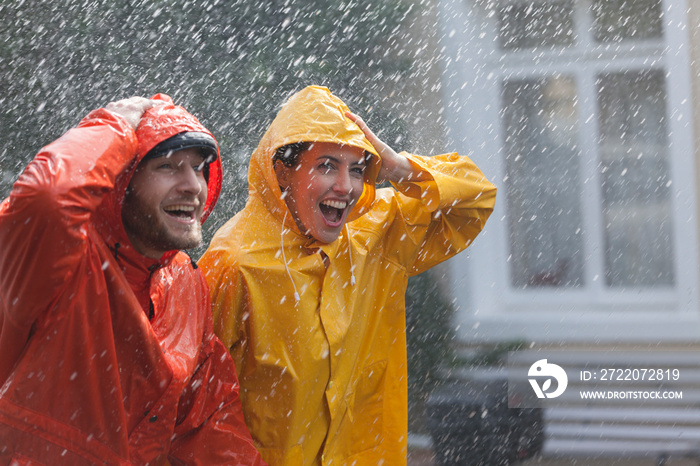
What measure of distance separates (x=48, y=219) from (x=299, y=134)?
1.19m

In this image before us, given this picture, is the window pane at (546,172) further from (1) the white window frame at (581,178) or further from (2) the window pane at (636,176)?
(2) the window pane at (636,176)

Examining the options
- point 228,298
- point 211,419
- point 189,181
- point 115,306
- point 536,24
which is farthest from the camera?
point 536,24

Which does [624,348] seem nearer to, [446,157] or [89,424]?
[446,157]

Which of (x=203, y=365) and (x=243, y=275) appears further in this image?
(x=243, y=275)

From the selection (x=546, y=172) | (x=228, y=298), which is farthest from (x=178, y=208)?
(x=546, y=172)

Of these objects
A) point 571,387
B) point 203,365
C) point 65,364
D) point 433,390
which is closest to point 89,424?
point 65,364

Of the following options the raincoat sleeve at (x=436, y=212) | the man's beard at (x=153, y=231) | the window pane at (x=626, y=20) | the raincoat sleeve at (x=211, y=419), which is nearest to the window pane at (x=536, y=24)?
the window pane at (x=626, y=20)

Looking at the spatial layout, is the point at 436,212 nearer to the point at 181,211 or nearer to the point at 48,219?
the point at 181,211

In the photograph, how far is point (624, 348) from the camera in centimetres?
510

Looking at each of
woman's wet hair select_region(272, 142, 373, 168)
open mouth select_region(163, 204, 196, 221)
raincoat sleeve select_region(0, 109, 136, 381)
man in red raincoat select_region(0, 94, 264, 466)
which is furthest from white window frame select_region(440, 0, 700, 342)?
raincoat sleeve select_region(0, 109, 136, 381)

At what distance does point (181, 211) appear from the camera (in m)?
2.24

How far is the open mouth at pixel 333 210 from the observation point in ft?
8.93

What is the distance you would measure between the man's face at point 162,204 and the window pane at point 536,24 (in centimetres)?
376

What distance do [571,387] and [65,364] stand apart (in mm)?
4083
